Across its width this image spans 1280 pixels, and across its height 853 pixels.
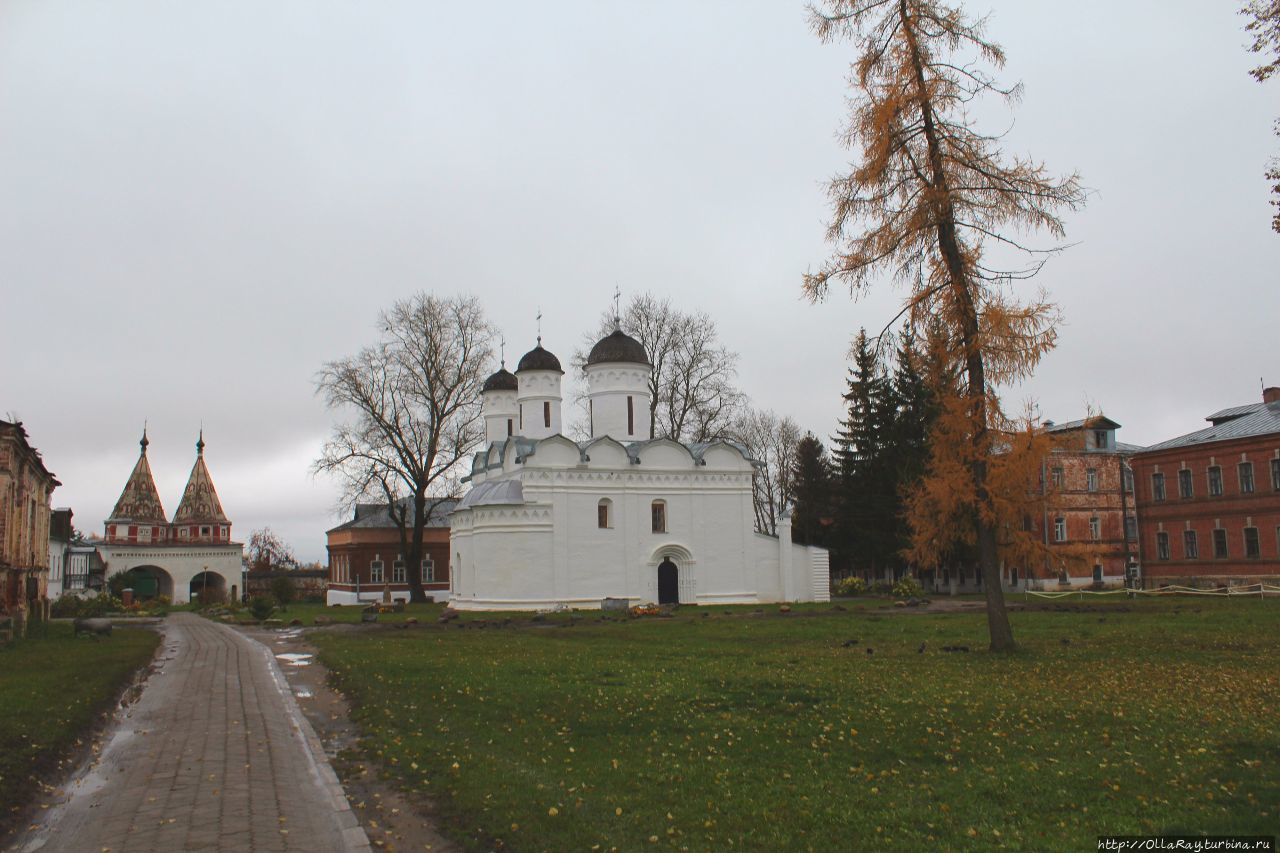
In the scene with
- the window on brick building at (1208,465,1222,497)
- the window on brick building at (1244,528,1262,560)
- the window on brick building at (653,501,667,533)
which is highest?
the window on brick building at (1208,465,1222,497)

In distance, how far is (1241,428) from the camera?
4062 cm

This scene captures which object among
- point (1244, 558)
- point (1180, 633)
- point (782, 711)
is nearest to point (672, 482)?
point (1180, 633)

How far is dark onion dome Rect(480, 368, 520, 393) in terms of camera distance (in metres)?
46.4

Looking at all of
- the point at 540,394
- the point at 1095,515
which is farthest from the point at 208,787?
Answer: the point at 1095,515

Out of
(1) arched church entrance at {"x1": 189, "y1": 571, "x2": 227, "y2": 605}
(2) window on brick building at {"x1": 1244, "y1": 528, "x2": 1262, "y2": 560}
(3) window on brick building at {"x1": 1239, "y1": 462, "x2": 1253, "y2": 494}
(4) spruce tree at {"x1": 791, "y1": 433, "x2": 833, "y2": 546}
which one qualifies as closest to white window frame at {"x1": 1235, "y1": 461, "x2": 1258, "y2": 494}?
(3) window on brick building at {"x1": 1239, "y1": 462, "x2": 1253, "y2": 494}

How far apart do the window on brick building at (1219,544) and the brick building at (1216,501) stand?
4 centimetres

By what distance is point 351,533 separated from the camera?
56.6 metres

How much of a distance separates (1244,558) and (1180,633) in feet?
80.4

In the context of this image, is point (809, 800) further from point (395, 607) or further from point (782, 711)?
point (395, 607)

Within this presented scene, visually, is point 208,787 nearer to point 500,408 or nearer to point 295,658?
point 295,658

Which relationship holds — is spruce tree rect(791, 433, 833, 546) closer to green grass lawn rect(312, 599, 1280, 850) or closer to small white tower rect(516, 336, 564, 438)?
small white tower rect(516, 336, 564, 438)

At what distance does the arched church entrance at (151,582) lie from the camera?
2288 inches

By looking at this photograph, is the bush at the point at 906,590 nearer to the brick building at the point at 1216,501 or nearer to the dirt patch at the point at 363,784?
the brick building at the point at 1216,501

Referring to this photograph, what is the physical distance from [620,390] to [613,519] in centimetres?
583
